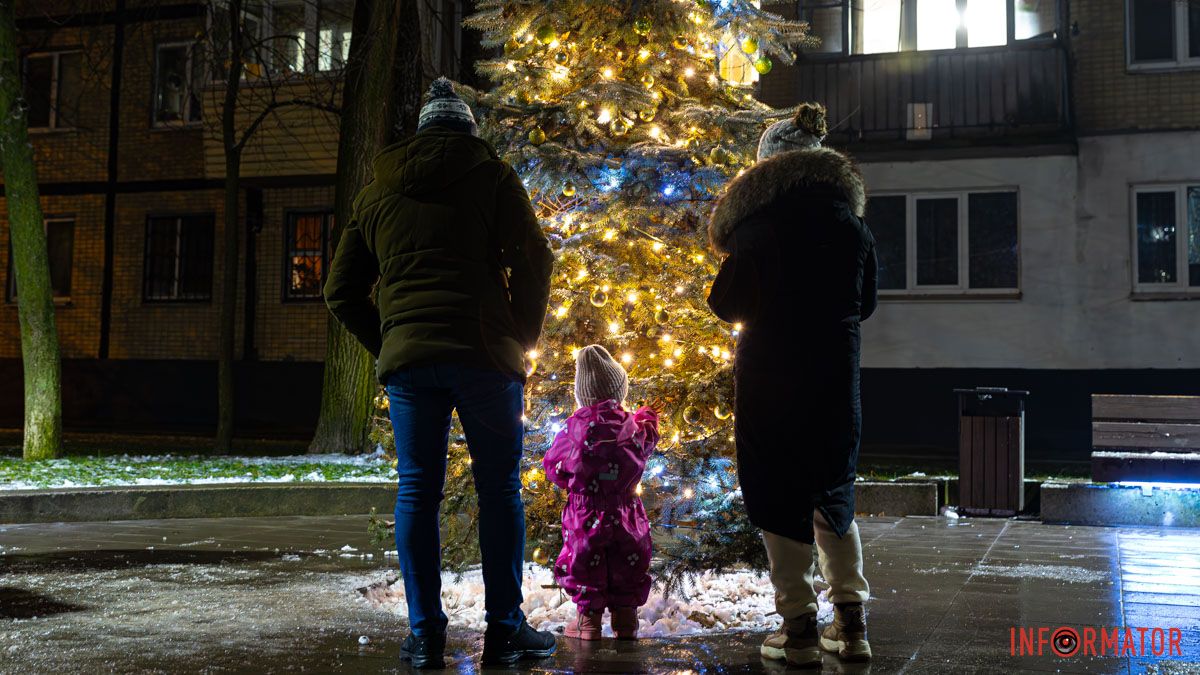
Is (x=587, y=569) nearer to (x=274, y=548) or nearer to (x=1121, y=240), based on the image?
(x=274, y=548)

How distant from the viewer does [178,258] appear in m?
24.4

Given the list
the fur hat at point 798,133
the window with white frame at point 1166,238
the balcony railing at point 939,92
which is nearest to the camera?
the fur hat at point 798,133

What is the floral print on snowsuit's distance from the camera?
477cm

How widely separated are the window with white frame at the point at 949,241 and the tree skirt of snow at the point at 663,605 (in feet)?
46.2

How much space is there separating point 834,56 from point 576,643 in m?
16.8

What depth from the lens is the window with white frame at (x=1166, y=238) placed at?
18094 mm

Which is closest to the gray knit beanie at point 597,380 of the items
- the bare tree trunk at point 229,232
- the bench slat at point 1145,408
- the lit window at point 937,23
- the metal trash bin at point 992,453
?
the metal trash bin at point 992,453

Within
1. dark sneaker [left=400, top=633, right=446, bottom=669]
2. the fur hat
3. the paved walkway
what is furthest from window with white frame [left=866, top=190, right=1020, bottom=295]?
dark sneaker [left=400, top=633, right=446, bottom=669]

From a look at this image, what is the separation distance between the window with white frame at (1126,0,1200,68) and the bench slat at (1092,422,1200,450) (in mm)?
10074

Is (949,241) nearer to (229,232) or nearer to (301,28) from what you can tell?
(229,232)

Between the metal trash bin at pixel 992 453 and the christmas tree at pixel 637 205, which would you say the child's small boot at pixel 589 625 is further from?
the metal trash bin at pixel 992 453

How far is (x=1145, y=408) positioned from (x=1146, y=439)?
1.01 feet

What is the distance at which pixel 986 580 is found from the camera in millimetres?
6367

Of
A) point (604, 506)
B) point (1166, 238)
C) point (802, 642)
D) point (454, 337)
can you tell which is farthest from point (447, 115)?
point (1166, 238)
